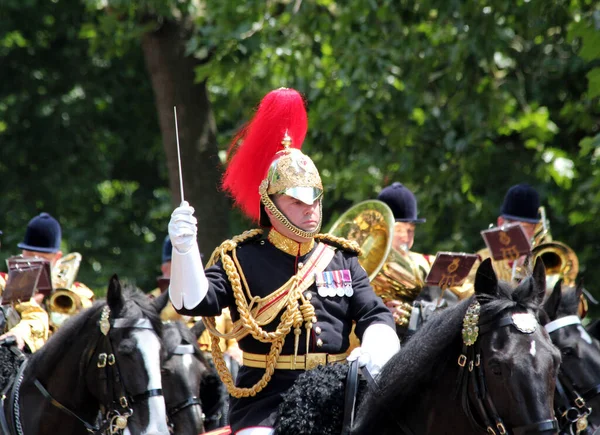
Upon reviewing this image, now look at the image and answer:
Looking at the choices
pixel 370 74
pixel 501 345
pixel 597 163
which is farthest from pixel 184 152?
pixel 501 345

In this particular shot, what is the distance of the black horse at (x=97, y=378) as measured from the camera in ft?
21.1

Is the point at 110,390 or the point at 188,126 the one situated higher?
the point at 188,126

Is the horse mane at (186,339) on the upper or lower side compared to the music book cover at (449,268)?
lower

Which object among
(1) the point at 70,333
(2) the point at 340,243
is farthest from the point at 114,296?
(2) the point at 340,243

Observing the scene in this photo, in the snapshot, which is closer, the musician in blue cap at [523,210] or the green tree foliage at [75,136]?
the musician in blue cap at [523,210]

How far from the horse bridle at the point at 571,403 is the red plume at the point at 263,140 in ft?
8.42

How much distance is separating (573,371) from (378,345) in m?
2.78

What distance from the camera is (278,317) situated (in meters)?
4.84

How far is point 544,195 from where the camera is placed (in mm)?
11172

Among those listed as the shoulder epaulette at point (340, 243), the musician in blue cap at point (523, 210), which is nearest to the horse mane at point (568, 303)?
the musician in blue cap at point (523, 210)

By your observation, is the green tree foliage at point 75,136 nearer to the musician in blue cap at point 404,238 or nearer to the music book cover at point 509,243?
the musician in blue cap at point 404,238

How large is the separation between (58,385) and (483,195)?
6.11 m

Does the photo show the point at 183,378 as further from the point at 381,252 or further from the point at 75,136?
the point at 75,136

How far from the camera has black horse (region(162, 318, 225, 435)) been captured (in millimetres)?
8391
